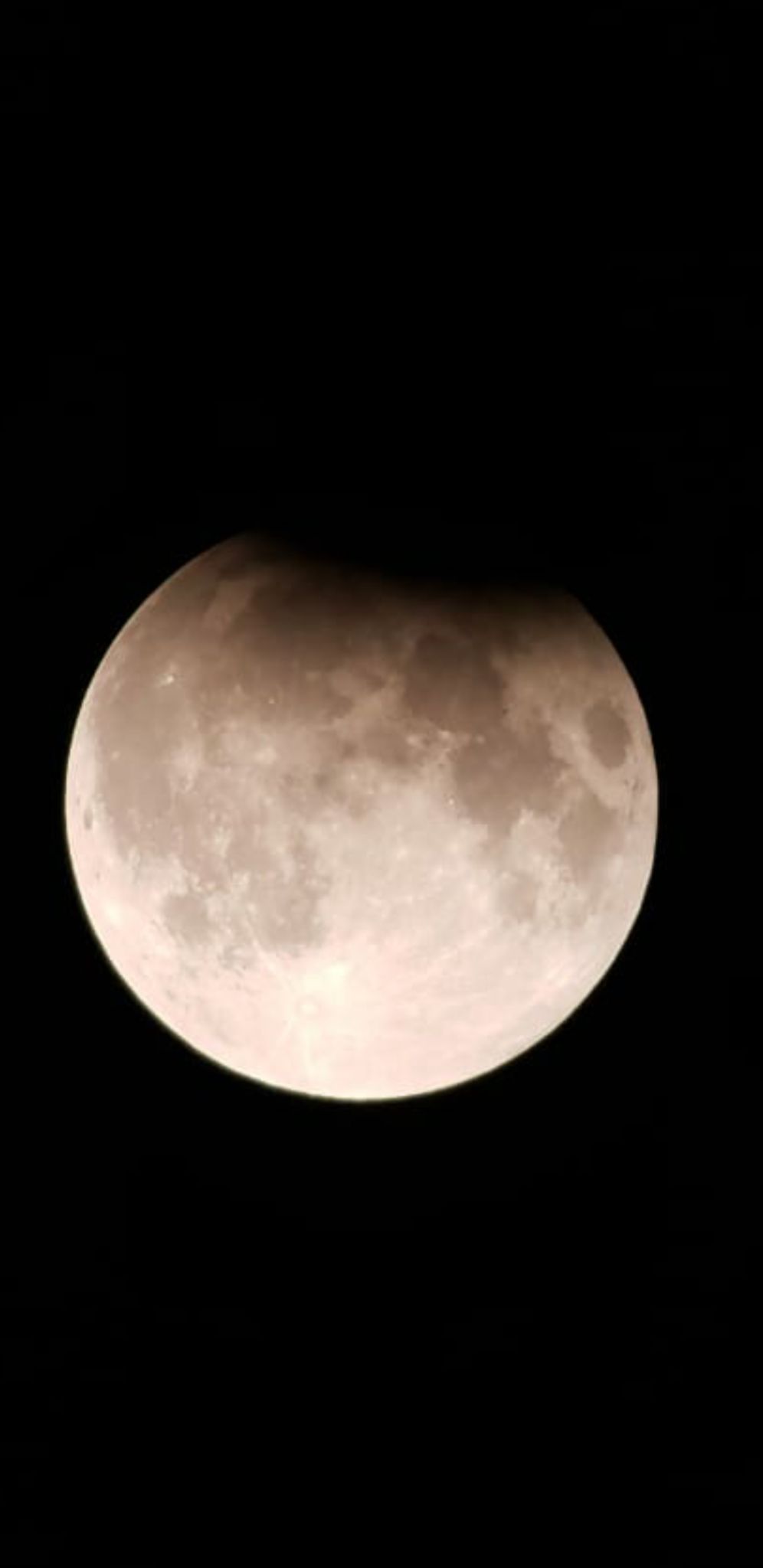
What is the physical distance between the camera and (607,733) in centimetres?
460

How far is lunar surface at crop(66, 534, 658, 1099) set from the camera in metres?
4.19

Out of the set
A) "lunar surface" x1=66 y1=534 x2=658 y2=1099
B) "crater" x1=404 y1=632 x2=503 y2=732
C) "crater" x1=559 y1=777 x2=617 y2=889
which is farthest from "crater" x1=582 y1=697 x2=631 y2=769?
"crater" x1=404 y1=632 x2=503 y2=732

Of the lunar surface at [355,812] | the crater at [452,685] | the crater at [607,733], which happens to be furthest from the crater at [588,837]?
the crater at [452,685]

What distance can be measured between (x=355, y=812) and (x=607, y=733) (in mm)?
982

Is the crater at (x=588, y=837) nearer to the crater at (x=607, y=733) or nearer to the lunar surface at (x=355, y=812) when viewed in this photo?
the lunar surface at (x=355, y=812)

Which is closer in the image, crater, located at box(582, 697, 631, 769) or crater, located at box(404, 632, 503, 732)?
crater, located at box(404, 632, 503, 732)

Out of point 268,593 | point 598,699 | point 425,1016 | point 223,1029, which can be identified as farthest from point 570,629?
point 223,1029

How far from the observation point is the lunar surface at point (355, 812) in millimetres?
4188

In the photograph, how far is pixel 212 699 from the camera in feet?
14.1

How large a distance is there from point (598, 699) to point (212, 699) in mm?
1310

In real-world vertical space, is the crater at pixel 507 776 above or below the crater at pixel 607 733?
below

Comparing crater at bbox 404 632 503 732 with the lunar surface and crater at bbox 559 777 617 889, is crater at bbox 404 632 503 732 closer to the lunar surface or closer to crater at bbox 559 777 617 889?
the lunar surface

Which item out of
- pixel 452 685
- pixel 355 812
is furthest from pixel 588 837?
pixel 355 812

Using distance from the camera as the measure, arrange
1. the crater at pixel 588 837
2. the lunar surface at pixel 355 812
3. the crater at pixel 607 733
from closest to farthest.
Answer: the lunar surface at pixel 355 812 → the crater at pixel 588 837 → the crater at pixel 607 733
